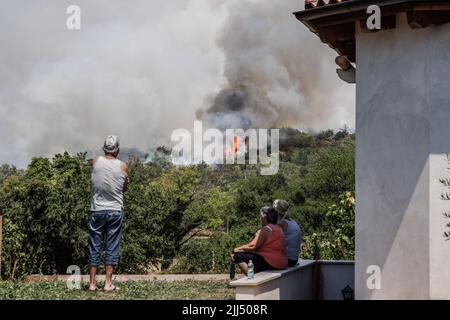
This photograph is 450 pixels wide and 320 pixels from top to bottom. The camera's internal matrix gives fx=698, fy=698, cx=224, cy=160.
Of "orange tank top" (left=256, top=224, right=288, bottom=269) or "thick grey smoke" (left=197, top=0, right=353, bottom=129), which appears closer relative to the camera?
"orange tank top" (left=256, top=224, right=288, bottom=269)

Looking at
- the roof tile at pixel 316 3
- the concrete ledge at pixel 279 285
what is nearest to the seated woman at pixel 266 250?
the concrete ledge at pixel 279 285

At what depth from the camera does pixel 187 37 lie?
427 ft

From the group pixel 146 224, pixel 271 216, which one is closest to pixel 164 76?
pixel 146 224

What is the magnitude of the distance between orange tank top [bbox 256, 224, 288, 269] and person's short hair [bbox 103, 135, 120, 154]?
1.85m

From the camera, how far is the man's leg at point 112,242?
22.8 feet

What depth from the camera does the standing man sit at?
690 centimetres

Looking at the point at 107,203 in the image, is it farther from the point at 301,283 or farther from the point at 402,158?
the point at 402,158

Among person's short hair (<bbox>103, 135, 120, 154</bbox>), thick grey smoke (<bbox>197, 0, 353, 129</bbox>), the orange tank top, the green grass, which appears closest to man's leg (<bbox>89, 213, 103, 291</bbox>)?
the green grass

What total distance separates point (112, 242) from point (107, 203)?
41 centimetres

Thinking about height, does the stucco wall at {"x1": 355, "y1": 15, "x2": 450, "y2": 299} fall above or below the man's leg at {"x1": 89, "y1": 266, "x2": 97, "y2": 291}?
above

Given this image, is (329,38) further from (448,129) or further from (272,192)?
(272,192)

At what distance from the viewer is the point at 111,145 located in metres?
6.91

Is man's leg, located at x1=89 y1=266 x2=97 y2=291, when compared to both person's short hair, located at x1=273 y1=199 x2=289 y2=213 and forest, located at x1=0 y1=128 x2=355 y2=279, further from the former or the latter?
forest, located at x1=0 y1=128 x2=355 y2=279

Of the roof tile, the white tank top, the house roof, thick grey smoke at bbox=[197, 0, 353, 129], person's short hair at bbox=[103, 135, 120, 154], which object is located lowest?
the white tank top
